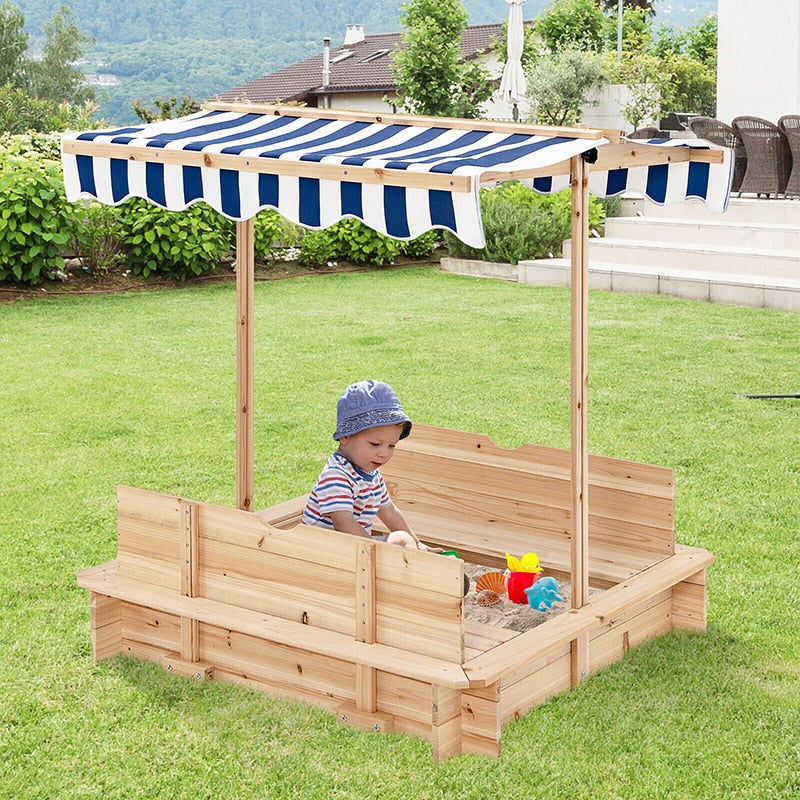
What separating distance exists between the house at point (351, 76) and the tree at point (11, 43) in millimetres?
19580

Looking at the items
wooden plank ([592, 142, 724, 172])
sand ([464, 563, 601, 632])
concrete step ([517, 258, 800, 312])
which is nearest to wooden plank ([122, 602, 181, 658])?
sand ([464, 563, 601, 632])

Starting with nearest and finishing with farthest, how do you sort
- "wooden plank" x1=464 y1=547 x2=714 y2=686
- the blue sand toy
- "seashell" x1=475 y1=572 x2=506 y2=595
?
1. "wooden plank" x1=464 y1=547 x2=714 y2=686
2. the blue sand toy
3. "seashell" x1=475 y1=572 x2=506 y2=595

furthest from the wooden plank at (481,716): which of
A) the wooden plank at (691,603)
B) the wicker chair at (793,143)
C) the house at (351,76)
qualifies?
the house at (351,76)

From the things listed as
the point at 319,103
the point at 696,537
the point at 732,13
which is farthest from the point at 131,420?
the point at 319,103

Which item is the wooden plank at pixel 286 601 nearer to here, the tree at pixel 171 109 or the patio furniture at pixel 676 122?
the tree at pixel 171 109

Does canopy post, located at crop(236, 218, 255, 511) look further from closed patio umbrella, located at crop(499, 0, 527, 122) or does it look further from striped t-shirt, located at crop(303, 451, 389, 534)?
closed patio umbrella, located at crop(499, 0, 527, 122)

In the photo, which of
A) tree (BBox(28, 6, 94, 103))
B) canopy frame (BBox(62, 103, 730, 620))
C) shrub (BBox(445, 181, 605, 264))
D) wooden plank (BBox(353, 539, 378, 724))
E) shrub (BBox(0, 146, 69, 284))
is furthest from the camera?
tree (BBox(28, 6, 94, 103))

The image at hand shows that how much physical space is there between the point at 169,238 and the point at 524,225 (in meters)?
4.14

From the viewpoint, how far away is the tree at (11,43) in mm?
76537

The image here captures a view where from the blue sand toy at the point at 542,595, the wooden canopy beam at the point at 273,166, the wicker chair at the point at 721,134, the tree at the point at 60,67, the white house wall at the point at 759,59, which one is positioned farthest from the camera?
the tree at the point at 60,67

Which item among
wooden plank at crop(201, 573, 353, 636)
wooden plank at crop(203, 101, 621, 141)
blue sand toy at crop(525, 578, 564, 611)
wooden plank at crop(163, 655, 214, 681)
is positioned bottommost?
wooden plank at crop(163, 655, 214, 681)

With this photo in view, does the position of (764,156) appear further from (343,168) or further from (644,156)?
(343,168)

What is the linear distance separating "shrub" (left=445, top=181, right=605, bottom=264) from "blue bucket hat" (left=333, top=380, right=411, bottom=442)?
1041cm

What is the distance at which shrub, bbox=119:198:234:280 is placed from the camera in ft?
43.5
